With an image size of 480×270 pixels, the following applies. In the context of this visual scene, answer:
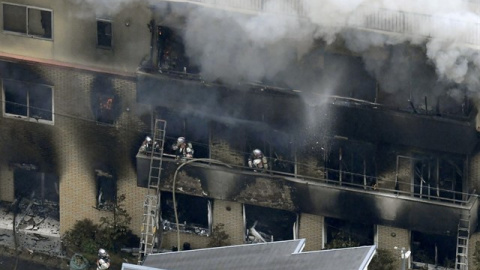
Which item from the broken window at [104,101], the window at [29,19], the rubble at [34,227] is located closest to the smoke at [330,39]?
the window at [29,19]

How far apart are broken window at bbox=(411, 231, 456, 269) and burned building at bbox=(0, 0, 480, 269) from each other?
0.10 ft

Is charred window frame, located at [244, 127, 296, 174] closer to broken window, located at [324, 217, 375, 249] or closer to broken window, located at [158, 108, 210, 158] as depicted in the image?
broken window, located at [158, 108, 210, 158]

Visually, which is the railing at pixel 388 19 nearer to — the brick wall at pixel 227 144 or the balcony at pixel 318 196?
the brick wall at pixel 227 144

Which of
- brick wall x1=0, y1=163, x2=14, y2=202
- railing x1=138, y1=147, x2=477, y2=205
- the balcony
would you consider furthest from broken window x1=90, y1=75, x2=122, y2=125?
railing x1=138, y1=147, x2=477, y2=205

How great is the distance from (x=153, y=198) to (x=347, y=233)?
14.0 ft

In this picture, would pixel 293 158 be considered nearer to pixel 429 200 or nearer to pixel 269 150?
pixel 269 150

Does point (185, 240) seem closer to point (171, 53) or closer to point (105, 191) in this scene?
point (105, 191)

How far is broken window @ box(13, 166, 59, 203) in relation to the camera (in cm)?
3997

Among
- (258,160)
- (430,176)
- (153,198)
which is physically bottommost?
(153,198)

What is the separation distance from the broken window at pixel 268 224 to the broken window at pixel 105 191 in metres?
3.06

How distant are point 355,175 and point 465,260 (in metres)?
2.86

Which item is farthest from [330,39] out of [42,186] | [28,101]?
[42,186]

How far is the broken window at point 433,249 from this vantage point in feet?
121

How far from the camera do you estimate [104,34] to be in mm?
37781
